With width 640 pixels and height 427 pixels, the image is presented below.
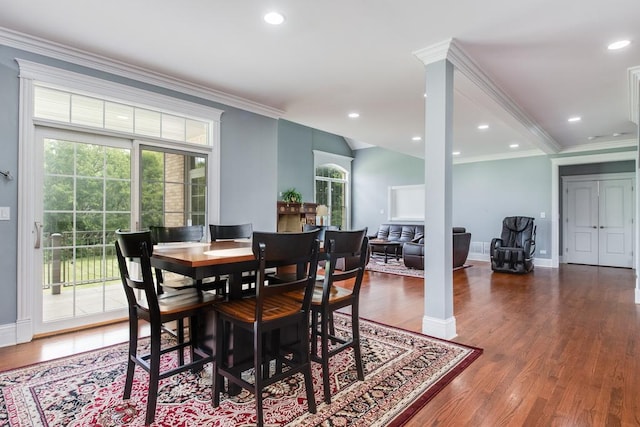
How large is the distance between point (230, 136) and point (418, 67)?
2359 millimetres

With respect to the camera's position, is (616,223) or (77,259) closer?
(77,259)

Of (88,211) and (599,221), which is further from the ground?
(88,211)


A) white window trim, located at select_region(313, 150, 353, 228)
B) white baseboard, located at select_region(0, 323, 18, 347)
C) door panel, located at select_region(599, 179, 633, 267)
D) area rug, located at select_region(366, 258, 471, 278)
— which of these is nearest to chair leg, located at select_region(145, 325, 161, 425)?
white baseboard, located at select_region(0, 323, 18, 347)

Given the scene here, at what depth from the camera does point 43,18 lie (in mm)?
2580

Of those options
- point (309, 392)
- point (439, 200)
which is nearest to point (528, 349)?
point (439, 200)

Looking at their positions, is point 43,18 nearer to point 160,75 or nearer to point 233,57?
point 160,75

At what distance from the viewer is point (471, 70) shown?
3.32 metres

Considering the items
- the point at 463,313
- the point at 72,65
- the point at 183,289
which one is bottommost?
the point at 463,313

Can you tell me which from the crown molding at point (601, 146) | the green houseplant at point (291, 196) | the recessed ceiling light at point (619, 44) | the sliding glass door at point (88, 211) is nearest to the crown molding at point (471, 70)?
the recessed ceiling light at point (619, 44)

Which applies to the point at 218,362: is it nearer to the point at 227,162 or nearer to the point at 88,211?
the point at 88,211

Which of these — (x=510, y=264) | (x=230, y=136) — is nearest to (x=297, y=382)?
(x=230, y=136)

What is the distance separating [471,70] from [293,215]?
538 cm

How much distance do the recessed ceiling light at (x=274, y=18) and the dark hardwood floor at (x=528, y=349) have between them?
2776 mm

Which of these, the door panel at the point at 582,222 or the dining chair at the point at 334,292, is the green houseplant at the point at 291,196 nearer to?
the dining chair at the point at 334,292
